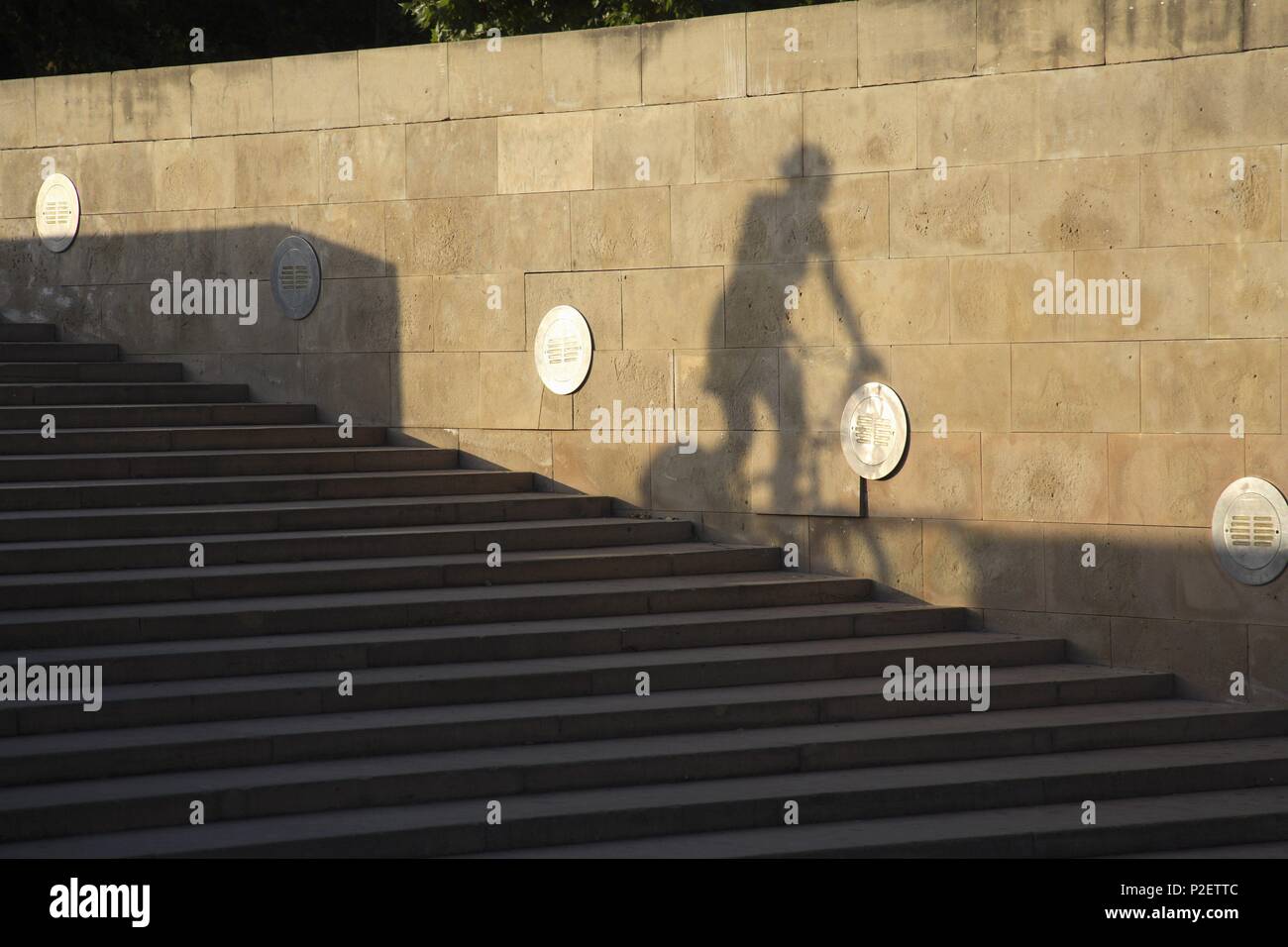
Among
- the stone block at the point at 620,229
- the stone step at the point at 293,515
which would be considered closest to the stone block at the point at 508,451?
the stone step at the point at 293,515

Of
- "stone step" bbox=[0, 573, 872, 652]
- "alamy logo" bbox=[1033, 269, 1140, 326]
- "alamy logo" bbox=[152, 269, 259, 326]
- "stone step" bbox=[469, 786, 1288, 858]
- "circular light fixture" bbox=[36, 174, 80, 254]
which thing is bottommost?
"stone step" bbox=[469, 786, 1288, 858]

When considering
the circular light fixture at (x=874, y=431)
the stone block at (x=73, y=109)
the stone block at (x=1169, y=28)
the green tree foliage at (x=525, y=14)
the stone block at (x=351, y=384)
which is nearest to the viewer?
the stone block at (x=1169, y=28)

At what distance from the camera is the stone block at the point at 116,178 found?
14.3 m

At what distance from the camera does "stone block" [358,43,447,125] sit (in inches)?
526

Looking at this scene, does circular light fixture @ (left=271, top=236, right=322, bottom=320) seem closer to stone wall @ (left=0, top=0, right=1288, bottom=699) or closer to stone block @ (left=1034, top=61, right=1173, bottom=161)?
stone wall @ (left=0, top=0, right=1288, bottom=699)

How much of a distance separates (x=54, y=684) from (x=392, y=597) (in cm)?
231

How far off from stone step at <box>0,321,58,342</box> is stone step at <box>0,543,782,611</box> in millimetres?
4422

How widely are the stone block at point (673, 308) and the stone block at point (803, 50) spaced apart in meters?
1.39

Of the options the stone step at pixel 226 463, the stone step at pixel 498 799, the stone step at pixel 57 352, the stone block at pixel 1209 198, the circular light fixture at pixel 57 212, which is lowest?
the stone step at pixel 498 799

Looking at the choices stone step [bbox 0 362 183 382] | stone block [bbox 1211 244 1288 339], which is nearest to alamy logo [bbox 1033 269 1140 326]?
stone block [bbox 1211 244 1288 339]

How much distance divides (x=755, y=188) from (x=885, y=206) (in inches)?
39.3

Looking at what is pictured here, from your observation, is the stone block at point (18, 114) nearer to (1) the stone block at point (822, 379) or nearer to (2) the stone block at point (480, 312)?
(2) the stone block at point (480, 312)

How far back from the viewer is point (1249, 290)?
34.7 ft
